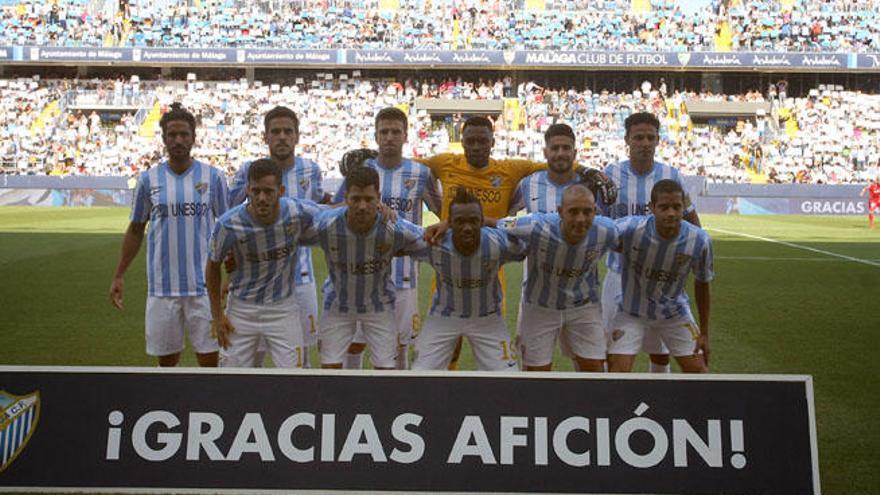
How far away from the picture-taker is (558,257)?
4715 millimetres

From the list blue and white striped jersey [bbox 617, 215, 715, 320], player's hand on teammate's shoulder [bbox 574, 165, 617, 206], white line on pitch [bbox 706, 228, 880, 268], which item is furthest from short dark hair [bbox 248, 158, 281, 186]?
white line on pitch [bbox 706, 228, 880, 268]

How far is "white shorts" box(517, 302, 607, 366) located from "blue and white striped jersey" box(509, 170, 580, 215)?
665mm

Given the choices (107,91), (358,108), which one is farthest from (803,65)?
(107,91)

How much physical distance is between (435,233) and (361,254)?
432mm

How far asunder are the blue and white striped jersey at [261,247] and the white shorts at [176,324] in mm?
433

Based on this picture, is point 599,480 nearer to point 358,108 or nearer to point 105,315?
point 105,315

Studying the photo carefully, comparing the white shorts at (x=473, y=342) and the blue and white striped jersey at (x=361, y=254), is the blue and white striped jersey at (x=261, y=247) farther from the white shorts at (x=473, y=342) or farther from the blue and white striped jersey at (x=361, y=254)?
the white shorts at (x=473, y=342)

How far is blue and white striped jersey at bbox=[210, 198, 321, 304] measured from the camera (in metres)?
4.56

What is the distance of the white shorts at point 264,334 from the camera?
4602 millimetres

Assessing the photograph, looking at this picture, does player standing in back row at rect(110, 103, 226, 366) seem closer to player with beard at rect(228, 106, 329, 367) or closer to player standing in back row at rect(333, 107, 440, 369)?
player with beard at rect(228, 106, 329, 367)

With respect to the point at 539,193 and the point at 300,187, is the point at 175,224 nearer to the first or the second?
the point at 300,187

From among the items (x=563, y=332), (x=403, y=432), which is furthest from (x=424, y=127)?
(x=403, y=432)

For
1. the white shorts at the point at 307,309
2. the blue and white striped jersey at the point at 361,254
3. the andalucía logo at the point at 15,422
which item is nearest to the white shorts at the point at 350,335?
the blue and white striped jersey at the point at 361,254

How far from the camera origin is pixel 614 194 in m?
4.95
